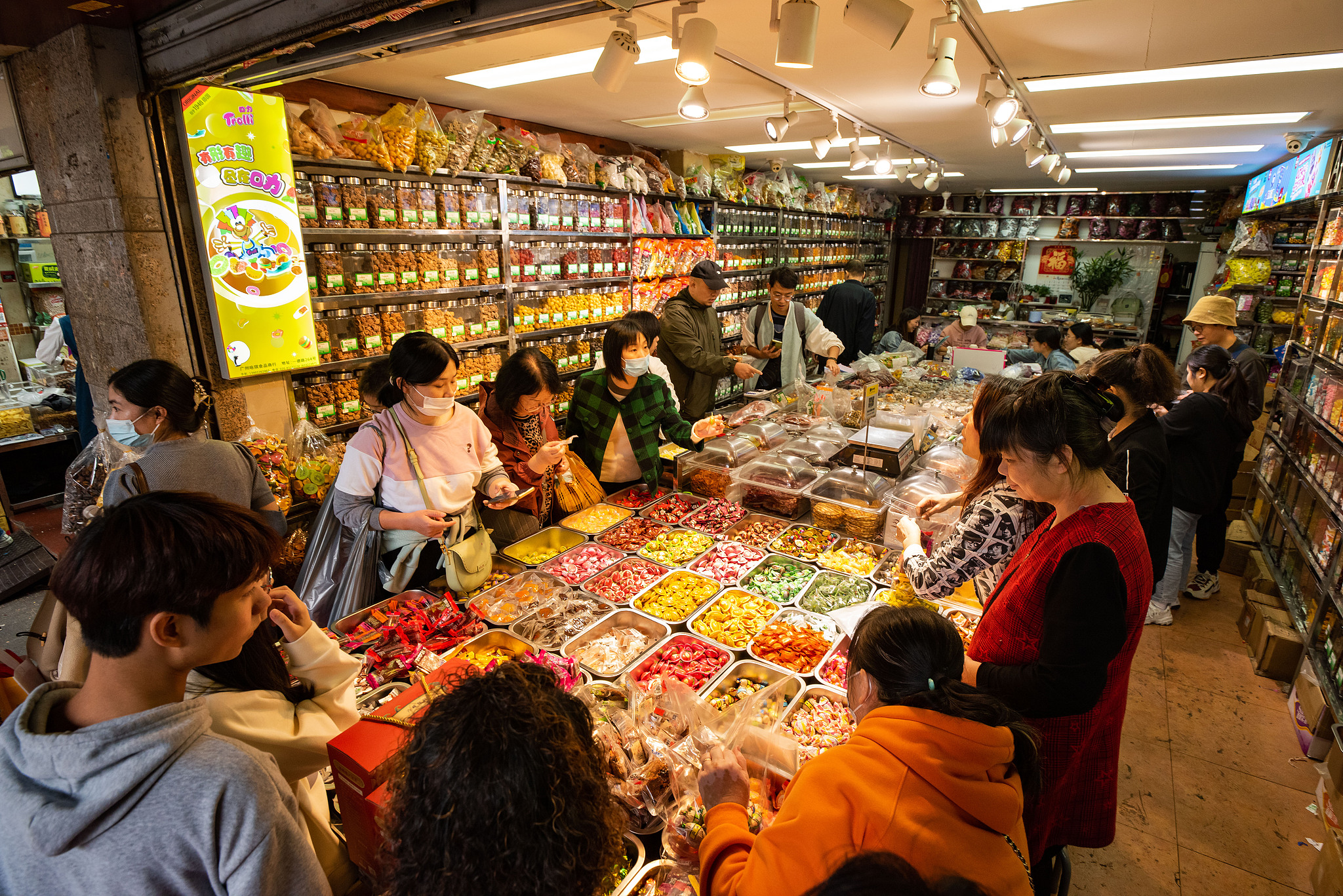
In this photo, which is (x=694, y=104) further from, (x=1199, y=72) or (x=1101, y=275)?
(x=1101, y=275)

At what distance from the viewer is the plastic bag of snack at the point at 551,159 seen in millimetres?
5406

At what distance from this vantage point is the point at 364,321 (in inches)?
172

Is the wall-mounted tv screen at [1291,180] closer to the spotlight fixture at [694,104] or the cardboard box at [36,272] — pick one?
the spotlight fixture at [694,104]

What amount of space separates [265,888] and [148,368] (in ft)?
7.97

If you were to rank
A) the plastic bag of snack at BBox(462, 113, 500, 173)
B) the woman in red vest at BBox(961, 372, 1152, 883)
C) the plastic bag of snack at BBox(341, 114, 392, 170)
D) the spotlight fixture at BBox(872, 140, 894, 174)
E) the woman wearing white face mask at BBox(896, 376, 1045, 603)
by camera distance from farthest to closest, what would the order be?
the spotlight fixture at BBox(872, 140, 894, 174) < the plastic bag of snack at BBox(462, 113, 500, 173) < the plastic bag of snack at BBox(341, 114, 392, 170) < the woman wearing white face mask at BBox(896, 376, 1045, 603) < the woman in red vest at BBox(961, 372, 1152, 883)

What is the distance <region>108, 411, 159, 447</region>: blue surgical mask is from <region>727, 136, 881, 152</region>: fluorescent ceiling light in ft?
20.5

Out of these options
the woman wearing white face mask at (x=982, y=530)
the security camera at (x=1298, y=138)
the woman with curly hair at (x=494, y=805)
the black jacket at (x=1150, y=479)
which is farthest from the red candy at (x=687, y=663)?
the security camera at (x=1298, y=138)

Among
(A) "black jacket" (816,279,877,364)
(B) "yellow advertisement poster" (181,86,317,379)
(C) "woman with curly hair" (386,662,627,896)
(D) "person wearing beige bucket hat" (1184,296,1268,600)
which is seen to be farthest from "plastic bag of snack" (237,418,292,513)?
(D) "person wearing beige bucket hat" (1184,296,1268,600)

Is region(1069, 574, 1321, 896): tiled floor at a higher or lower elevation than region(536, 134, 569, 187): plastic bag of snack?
lower

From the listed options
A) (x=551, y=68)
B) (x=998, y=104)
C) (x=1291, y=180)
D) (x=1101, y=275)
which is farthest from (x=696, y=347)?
(x=1101, y=275)

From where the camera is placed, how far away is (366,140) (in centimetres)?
407

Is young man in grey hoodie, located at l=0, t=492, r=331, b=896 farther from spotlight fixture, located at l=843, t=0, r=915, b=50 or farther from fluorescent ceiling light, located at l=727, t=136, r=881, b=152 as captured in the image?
fluorescent ceiling light, located at l=727, t=136, r=881, b=152

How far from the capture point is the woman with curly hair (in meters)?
0.93

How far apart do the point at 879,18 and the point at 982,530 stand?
6.52ft
